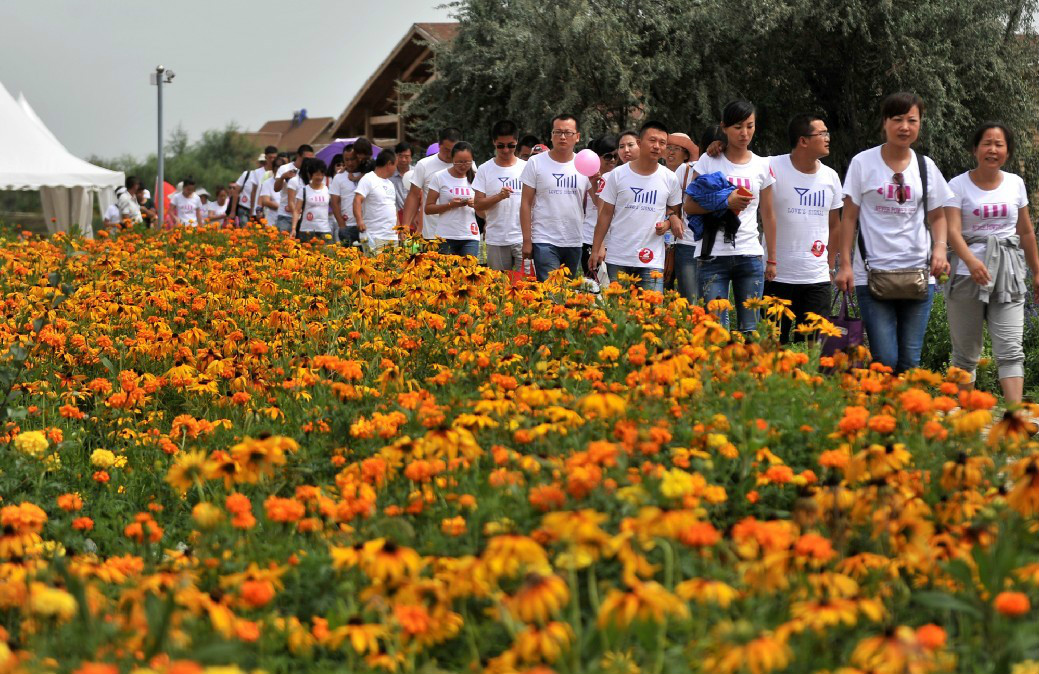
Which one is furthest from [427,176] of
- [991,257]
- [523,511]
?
[523,511]

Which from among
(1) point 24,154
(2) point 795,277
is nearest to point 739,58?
(1) point 24,154

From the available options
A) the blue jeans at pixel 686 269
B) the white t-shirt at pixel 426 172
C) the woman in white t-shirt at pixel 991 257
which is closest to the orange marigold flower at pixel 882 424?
the woman in white t-shirt at pixel 991 257

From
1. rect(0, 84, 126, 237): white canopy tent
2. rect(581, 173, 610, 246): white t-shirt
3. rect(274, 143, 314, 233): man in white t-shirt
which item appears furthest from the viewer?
rect(0, 84, 126, 237): white canopy tent

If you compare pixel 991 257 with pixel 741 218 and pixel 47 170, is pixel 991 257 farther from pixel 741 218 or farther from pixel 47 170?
pixel 47 170

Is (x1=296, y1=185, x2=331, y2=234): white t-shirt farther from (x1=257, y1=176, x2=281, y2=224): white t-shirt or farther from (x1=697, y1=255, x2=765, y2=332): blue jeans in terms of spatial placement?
(x1=697, y1=255, x2=765, y2=332): blue jeans

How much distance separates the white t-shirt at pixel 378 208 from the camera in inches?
467

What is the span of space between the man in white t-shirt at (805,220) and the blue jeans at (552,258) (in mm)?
2143

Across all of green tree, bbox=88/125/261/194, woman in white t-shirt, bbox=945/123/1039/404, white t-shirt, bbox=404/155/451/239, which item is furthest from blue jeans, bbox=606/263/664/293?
green tree, bbox=88/125/261/194

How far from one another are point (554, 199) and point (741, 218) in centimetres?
204

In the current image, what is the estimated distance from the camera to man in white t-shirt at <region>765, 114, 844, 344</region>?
7.44 metres

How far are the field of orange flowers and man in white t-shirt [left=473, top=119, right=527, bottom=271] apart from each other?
11.6 ft

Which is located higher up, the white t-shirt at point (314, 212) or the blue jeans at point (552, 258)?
the white t-shirt at point (314, 212)

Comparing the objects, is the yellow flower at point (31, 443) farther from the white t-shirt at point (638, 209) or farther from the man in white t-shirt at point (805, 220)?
the white t-shirt at point (638, 209)

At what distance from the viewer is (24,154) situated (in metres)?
22.5
